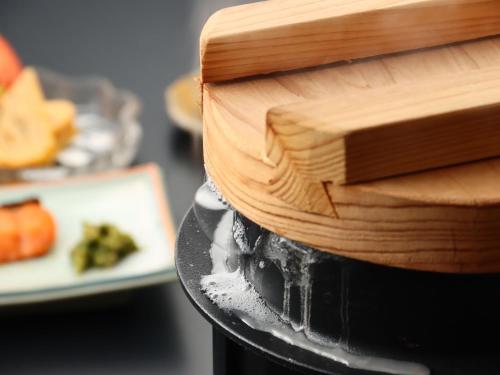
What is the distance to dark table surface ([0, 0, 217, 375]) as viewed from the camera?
1939 mm

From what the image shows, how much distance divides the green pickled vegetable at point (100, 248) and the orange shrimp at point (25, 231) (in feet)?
0.26

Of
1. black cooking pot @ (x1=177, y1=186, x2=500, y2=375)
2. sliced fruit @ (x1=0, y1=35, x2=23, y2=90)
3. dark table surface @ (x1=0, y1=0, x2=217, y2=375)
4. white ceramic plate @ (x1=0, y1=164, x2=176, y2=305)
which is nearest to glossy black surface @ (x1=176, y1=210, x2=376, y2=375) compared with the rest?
black cooking pot @ (x1=177, y1=186, x2=500, y2=375)

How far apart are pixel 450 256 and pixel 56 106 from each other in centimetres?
232

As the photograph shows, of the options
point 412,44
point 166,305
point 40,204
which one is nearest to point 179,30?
point 40,204

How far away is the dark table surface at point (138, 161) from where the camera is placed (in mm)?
1939

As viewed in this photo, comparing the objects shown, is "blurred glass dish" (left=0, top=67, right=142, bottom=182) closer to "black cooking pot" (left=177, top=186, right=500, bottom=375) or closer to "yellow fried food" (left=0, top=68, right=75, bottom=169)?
"yellow fried food" (left=0, top=68, right=75, bottom=169)

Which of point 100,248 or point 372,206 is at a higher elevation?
point 372,206

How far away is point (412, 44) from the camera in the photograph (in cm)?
69

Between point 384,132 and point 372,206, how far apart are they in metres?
0.04

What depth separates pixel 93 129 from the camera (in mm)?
2836

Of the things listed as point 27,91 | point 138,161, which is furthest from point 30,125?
point 138,161

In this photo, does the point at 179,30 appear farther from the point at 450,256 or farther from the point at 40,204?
the point at 450,256

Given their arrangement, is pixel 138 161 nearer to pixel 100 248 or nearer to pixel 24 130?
pixel 24 130

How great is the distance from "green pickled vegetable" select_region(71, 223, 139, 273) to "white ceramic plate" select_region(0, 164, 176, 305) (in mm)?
17
